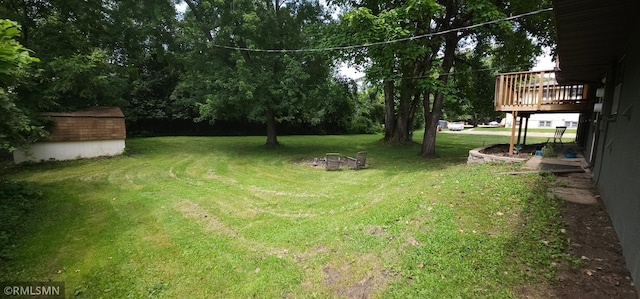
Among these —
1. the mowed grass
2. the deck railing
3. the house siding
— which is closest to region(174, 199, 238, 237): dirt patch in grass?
the mowed grass

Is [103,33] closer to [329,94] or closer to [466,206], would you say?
[329,94]

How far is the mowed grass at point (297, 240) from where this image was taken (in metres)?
3.28

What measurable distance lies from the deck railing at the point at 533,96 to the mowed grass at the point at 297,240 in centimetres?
244

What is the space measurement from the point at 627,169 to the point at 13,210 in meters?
10.1

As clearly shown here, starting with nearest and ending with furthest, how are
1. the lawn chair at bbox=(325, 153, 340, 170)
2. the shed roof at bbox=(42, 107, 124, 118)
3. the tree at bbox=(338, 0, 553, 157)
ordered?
the tree at bbox=(338, 0, 553, 157) → the lawn chair at bbox=(325, 153, 340, 170) → the shed roof at bbox=(42, 107, 124, 118)

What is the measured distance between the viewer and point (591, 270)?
2900 millimetres

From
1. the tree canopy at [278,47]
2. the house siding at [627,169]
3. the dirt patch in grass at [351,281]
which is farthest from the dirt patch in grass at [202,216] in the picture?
the tree canopy at [278,47]

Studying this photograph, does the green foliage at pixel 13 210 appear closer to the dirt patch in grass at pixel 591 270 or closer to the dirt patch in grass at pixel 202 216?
the dirt patch in grass at pixel 202 216

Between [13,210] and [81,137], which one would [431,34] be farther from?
[81,137]

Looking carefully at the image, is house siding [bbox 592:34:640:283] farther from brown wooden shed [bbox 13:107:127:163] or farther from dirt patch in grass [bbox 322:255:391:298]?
brown wooden shed [bbox 13:107:127:163]

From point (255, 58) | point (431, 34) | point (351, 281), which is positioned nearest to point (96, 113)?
point (255, 58)

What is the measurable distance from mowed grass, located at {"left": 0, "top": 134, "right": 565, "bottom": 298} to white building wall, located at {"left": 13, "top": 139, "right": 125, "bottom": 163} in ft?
12.1

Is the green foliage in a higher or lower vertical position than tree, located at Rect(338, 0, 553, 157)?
lower

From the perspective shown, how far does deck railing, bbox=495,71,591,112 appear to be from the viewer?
26.2 feet
